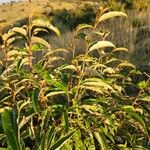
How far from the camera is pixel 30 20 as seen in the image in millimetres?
3205

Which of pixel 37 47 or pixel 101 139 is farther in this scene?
pixel 37 47

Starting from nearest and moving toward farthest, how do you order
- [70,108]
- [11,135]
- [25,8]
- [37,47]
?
1. [11,135]
2. [70,108]
3. [37,47]
4. [25,8]

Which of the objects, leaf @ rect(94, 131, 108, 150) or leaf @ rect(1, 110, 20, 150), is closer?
leaf @ rect(1, 110, 20, 150)

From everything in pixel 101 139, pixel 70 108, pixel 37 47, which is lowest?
pixel 101 139

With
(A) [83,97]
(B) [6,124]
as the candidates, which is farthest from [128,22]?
(B) [6,124]

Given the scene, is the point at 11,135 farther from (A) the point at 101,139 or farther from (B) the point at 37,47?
(B) the point at 37,47

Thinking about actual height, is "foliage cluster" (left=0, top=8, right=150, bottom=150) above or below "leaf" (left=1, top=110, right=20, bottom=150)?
below

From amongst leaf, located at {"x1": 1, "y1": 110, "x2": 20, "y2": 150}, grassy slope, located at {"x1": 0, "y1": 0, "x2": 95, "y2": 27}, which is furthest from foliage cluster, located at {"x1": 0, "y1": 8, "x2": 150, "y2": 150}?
grassy slope, located at {"x1": 0, "y1": 0, "x2": 95, "y2": 27}

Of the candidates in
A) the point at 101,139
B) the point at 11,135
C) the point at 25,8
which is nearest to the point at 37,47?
the point at 101,139

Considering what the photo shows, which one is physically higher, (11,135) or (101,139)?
(11,135)

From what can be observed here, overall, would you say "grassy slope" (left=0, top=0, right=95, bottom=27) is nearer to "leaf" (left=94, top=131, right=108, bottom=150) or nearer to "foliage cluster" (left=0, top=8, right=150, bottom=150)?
"foliage cluster" (left=0, top=8, right=150, bottom=150)

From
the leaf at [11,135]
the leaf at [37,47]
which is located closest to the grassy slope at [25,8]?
Result: the leaf at [37,47]

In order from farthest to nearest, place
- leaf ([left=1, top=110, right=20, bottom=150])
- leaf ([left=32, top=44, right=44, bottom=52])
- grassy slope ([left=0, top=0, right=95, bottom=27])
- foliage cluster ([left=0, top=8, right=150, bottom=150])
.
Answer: grassy slope ([left=0, top=0, right=95, bottom=27]) → leaf ([left=32, top=44, right=44, bottom=52]) → foliage cluster ([left=0, top=8, right=150, bottom=150]) → leaf ([left=1, top=110, right=20, bottom=150])

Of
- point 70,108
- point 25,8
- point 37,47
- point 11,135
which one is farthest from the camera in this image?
point 25,8
